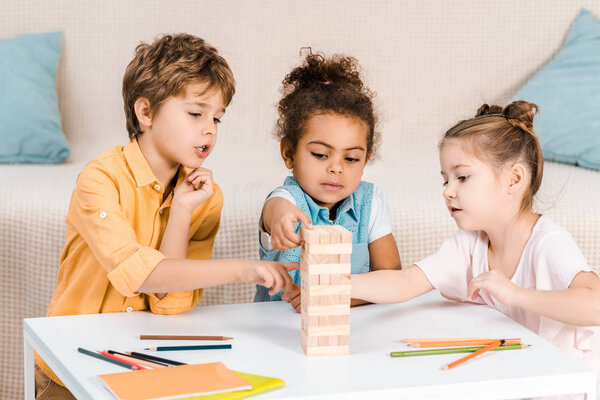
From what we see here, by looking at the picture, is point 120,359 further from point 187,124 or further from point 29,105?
point 29,105

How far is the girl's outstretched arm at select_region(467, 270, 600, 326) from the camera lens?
1142mm

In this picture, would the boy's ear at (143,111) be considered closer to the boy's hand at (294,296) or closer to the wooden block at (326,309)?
the boy's hand at (294,296)

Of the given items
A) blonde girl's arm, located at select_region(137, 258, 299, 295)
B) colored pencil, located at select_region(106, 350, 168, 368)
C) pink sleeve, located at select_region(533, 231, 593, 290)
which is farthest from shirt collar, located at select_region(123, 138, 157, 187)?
pink sleeve, located at select_region(533, 231, 593, 290)

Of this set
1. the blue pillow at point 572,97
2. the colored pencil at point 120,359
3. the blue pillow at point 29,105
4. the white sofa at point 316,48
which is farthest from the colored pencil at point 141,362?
the blue pillow at point 572,97

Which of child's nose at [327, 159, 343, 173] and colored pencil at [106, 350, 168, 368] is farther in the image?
child's nose at [327, 159, 343, 173]

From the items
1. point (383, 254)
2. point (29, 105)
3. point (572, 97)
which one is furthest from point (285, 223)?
point (572, 97)

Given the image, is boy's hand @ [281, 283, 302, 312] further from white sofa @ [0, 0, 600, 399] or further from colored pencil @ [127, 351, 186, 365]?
white sofa @ [0, 0, 600, 399]

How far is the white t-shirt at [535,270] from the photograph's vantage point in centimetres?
124

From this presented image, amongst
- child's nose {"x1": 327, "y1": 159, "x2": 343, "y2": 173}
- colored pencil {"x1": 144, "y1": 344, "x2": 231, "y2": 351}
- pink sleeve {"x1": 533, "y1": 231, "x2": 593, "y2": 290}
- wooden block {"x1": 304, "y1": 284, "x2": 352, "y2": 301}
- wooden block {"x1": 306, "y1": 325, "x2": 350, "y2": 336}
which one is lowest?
colored pencil {"x1": 144, "y1": 344, "x2": 231, "y2": 351}

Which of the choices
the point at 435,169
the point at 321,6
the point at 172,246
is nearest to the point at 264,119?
the point at 321,6

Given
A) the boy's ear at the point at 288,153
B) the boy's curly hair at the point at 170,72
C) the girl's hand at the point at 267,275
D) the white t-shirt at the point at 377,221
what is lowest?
the girl's hand at the point at 267,275

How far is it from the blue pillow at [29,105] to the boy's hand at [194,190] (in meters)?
1.15

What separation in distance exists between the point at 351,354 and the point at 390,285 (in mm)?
264

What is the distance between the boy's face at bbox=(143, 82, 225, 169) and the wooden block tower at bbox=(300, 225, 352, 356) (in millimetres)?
362
